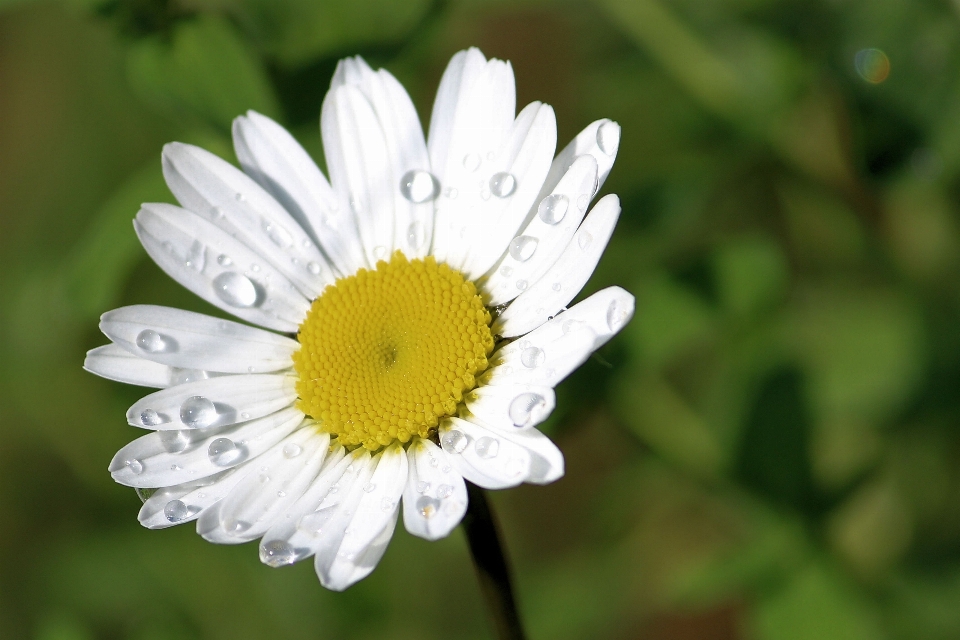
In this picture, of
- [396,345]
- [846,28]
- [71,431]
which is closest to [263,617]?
[71,431]

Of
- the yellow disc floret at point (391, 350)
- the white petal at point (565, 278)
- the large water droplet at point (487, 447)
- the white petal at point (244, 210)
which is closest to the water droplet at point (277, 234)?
the white petal at point (244, 210)

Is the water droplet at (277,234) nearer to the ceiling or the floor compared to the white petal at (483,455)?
nearer to the ceiling

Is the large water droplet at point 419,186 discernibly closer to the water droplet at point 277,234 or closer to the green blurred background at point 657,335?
the water droplet at point 277,234

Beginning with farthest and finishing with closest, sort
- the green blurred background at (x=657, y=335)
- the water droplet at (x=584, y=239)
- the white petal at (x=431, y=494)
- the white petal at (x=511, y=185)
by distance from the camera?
the green blurred background at (x=657, y=335)
the white petal at (x=511, y=185)
the water droplet at (x=584, y=239)
the white petal at (x=431, y=494)

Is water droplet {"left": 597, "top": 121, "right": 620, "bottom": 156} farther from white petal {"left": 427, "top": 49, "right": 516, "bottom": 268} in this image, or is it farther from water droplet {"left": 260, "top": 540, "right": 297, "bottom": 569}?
water droplet {"left": 260, "top": 540, "right": 297, "bottom": 569}

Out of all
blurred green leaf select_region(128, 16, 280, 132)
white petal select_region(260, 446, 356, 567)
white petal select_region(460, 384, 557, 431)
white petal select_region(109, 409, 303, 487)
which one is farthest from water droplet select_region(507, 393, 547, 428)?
blurred green leaf select_region(128, 16, 280, 132)

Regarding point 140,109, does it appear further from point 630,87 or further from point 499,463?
point 499,463

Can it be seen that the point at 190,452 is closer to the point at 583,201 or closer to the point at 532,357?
the point at 532,357
